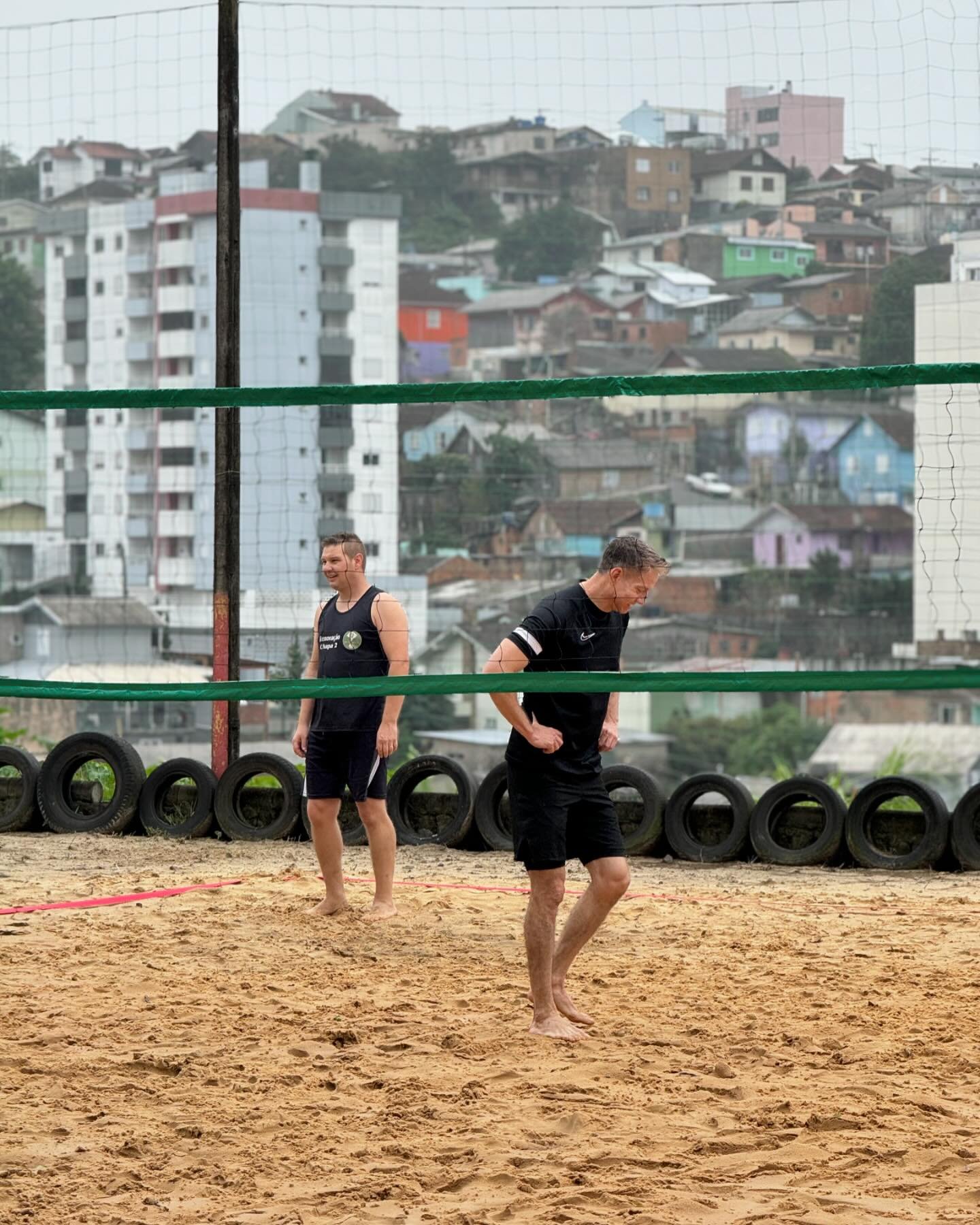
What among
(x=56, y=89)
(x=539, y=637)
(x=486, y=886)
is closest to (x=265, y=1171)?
(x=539, y=637)

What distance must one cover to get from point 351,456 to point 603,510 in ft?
31.8

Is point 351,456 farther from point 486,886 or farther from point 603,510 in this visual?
point 486,886

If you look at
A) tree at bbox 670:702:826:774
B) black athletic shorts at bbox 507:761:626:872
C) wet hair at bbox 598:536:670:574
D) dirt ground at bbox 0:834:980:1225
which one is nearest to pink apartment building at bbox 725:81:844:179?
tree at bbox 670:702:826:774

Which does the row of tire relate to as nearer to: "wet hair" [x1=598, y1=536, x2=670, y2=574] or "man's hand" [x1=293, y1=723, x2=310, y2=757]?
"man's hand" [x1=293, y1=723, x2=310, y2=757]

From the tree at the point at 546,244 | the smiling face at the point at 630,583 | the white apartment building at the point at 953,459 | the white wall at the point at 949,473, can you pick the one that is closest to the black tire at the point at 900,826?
the smiling face at the point at 630,583

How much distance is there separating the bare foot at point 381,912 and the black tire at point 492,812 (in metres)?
2.15

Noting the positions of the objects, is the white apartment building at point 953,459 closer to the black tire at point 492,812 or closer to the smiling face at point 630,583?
the black tire at point 492,812

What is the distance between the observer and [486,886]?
834 cm

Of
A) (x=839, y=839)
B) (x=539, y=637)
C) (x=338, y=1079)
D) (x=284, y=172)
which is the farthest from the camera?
(x=284, y=172)

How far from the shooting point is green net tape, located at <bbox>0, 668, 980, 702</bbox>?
5.20 m

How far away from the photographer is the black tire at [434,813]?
31.3 ft

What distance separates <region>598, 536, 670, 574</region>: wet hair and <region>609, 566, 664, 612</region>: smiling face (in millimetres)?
10

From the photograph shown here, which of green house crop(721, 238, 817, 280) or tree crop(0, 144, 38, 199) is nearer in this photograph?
green house crop(721, 238, 817, 280)

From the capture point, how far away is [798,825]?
9406mm
